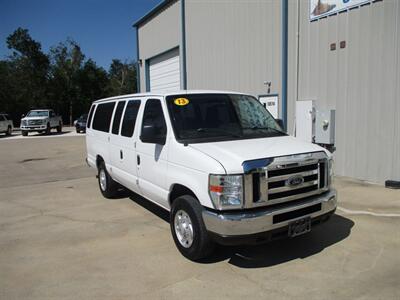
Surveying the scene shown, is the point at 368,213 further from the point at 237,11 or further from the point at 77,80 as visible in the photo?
the point at 77,80

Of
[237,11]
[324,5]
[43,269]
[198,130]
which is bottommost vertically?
[43,269]

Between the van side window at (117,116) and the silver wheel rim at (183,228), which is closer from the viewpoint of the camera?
the silver wheel rim at (183,228)

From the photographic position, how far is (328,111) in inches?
367

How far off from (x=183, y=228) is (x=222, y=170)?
3.62 ft

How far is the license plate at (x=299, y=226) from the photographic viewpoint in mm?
4020

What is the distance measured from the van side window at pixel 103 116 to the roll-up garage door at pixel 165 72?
9.97 meters

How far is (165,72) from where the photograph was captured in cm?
1905

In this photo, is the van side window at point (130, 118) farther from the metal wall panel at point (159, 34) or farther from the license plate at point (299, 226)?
the metal wall panel at point (159, 34)

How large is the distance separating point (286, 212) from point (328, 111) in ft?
20.1

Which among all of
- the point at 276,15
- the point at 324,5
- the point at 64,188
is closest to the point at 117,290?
the point at 64,188

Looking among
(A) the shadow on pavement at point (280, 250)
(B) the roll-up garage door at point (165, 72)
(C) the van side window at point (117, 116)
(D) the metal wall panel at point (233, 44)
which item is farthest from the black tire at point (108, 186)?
(B) the roll-up garage door at point (165, 72)

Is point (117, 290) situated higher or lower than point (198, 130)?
lower

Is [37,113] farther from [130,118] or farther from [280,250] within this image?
[280,250]

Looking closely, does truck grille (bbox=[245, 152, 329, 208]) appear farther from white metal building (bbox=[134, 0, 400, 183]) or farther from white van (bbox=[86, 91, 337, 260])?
white metal building (bbox=[134, 0, 400, 183])
